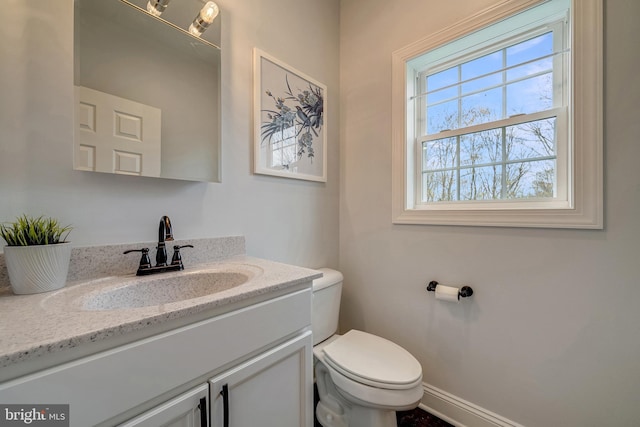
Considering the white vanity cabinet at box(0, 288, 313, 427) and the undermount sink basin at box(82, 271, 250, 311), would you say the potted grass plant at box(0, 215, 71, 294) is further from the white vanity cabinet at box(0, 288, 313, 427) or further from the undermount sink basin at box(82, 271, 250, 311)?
the white vanity cabinet at box(0, 288, 313, 427)

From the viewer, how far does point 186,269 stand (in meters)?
1.01

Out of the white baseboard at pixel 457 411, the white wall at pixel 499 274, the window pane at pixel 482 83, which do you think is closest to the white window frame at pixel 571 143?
the white wall at pixel 499 274

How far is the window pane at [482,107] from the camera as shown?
1290 millimetres

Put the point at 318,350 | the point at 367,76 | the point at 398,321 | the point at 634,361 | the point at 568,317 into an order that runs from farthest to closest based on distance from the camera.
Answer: the point at 367,76, the point at 398,321, the point at 318,350, the point at 568,317, the point at 634,361

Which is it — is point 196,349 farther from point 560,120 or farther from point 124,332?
point 560,120

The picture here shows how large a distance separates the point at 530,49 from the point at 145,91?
1.76 meters

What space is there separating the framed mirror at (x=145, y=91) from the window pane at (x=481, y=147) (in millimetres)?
1308

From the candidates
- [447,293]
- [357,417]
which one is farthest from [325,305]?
[447,293]

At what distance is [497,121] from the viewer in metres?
1.27

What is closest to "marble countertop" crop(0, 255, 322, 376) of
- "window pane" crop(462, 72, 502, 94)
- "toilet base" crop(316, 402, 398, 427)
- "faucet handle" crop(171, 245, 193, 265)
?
"faucet handle" crop(171, 245, 193, 265)

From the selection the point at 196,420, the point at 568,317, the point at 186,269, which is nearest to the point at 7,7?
the point at 186,269

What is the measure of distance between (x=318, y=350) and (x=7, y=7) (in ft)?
5.52

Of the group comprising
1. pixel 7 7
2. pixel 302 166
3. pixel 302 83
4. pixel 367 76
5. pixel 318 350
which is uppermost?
pixel 367 76

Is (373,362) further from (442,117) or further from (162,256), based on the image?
(442,117)
